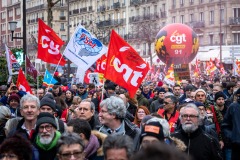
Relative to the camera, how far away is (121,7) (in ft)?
269

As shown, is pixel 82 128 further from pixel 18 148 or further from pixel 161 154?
pixel 161 154

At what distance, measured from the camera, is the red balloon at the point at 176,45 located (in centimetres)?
3825

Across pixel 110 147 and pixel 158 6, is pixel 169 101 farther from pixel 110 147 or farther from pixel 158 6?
pixel 158 6

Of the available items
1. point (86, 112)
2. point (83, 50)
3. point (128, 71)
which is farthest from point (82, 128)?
point (83, 50)

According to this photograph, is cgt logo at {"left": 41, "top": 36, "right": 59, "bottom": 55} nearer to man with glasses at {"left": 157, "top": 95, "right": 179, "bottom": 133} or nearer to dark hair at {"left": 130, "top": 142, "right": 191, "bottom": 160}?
man with glasses at {"left": 157, "top": 95, "right": 179, "bottom": 133}

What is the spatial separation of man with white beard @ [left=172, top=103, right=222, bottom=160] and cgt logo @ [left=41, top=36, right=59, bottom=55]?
7734 millimetres

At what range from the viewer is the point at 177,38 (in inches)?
1508

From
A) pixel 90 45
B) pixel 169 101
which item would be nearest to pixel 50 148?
→ pixel 169 101

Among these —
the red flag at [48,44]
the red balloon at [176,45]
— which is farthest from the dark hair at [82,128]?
the red balloon at [176,45]

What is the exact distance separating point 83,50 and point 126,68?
9.51ft

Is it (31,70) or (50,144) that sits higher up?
(31,70)

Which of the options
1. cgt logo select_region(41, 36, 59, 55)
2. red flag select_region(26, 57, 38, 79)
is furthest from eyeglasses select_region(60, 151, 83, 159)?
red flag select_region(26, 57, 38, 79)

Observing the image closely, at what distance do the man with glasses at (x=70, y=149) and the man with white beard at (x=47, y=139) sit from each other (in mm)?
958

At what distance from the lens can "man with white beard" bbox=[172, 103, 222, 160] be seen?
22.1 feet
